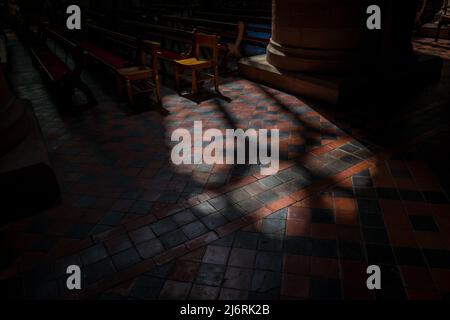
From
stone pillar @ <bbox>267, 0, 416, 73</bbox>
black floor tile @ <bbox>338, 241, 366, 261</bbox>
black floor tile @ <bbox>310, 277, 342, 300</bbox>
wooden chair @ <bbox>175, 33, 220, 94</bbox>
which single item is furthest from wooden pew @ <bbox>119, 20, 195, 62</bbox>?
black floor tile @ <bbox>310, 277, 342, 300</bbox>

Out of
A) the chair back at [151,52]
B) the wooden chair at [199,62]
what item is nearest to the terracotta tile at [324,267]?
the chair back at [151,52]

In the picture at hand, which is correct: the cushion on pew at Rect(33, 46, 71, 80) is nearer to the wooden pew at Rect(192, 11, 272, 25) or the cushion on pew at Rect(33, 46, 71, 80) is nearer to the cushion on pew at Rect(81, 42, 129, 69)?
the cushion on pew at Rect(81, 42, 129, 69)

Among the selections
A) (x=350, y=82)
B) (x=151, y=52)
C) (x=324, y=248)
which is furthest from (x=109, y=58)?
(x=324, y=248)

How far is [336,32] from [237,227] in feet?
14.1

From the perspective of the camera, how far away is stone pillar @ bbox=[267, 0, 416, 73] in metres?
5.57

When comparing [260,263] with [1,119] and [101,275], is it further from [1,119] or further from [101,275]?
[1,119]

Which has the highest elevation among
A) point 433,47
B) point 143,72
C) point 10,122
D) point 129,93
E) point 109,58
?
point 433,47

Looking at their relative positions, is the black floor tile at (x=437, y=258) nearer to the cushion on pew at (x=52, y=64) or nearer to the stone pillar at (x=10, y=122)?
the stone pillar at (x=10, y=122)

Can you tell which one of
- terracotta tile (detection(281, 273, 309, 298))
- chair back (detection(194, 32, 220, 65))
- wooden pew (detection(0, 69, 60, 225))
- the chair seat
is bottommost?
terracotta tile (detection(281, 273, 309, 298))

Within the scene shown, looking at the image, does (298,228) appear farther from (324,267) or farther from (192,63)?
(192,63)

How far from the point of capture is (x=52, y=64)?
23.0ft

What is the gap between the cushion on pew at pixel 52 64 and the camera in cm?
626

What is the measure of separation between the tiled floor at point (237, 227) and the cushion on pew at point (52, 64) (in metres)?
2.26

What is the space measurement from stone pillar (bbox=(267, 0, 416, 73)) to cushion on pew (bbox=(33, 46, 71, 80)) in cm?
425
